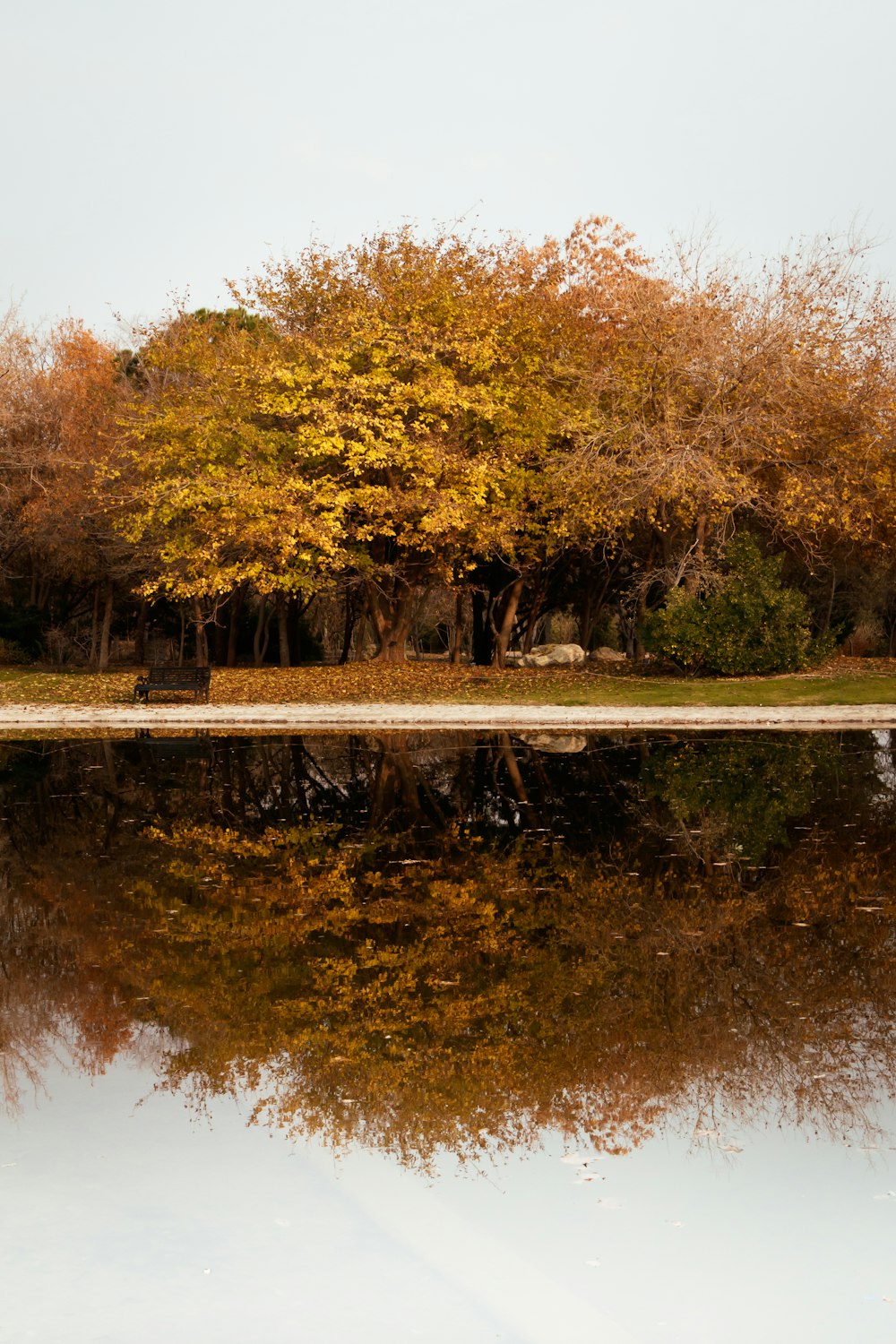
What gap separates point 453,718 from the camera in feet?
81.5

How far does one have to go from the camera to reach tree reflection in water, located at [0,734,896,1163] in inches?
239

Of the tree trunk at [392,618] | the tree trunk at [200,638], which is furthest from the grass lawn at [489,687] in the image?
the tree trunk at [200,638]

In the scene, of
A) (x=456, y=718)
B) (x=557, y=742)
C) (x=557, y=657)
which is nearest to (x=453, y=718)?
(x=456, y=718)

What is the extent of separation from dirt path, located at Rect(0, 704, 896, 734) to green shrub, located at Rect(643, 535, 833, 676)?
3784mm

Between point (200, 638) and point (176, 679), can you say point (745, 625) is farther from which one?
point (200, 638)

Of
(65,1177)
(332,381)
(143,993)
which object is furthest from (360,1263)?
(332,381)

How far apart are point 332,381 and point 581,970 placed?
24.4 metres

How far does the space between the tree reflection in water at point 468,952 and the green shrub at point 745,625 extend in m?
14.3

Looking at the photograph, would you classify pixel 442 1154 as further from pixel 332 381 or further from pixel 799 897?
pixel 332 381

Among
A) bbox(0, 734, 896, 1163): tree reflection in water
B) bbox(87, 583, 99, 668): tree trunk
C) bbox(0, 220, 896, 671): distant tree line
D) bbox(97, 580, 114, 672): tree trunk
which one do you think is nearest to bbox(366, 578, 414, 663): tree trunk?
bbox(0, 220, 896, 671): distant tree line

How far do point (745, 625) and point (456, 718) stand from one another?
345 inches

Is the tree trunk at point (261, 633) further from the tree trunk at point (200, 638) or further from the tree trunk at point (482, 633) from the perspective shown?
the tree trunk at point (482, 633)

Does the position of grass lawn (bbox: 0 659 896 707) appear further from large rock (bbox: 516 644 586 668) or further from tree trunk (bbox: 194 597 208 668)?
large rock (bbox: 516 644 586 668)

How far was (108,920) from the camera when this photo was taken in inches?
368
